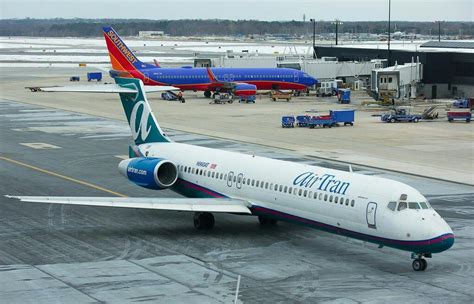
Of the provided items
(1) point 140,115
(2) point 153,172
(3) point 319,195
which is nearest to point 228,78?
(1) point 140,115

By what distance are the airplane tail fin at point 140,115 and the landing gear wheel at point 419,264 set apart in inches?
590

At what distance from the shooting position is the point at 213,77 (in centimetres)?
10106

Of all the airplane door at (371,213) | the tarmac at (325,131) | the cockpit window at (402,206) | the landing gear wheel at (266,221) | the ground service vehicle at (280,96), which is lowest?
the tarmac at (325,131)

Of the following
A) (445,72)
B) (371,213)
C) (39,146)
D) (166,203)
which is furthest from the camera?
(445,72)

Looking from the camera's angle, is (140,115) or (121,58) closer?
(140,115)

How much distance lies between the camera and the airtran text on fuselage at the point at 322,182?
30.1 metres

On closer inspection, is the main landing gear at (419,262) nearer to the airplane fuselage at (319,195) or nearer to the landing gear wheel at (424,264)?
the landing gear wheel at (424,264)

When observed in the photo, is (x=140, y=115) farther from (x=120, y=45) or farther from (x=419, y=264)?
(x=120, y=45)

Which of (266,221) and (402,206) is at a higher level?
(402,206)

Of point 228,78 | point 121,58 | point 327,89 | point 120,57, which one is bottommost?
point 327,89

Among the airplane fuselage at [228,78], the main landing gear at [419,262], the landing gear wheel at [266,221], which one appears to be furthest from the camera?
the airplane fuselage at [228,78]

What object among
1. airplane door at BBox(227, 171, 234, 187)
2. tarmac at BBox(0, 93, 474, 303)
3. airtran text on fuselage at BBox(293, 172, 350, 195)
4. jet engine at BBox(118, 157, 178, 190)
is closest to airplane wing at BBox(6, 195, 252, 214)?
airplane door at BBox(227, 171, 234, 187)

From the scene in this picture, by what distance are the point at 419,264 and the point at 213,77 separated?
74023mm

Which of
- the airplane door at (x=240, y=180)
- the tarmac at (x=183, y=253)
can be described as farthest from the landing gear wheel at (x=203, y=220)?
the airplane door at (x=240, y=180)
